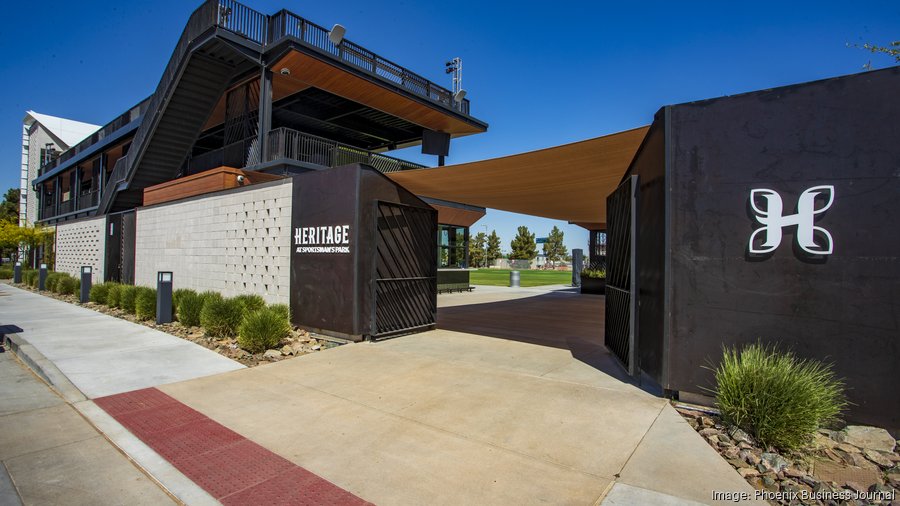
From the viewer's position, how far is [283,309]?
938cm

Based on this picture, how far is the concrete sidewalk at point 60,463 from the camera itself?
3.34 meters

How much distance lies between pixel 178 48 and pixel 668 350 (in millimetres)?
18763

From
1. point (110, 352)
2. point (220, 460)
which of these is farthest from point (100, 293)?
point (220, 460)

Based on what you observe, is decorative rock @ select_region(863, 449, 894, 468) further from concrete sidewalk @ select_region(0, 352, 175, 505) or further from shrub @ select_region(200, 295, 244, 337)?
shrub @ select_region(200, 295, 244, 337)

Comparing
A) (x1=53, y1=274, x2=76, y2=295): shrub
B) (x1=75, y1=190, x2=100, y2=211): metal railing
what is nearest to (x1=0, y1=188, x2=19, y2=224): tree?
(x1=75, y1=190, x2=100, y2=211): metal railing

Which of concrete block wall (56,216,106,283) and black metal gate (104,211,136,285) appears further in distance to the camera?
concrete block wall (56,216,106,283)

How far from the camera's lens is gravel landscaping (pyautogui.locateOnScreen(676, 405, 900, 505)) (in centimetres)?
322

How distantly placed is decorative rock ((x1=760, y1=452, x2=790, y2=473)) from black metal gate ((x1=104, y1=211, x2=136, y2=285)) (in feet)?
63.7

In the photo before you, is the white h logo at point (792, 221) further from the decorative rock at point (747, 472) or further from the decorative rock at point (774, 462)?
the decorative rock at point (747, 472)

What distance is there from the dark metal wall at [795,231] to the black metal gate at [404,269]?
5.31 meters

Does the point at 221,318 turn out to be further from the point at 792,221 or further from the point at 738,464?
the point at 792,221

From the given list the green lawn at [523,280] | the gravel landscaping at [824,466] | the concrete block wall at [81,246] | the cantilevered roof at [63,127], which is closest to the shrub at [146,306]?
the concrete block wall at [81,246]

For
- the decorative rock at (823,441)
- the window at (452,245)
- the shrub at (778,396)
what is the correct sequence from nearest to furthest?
the shrub at (778,396) < the decorative rock at (823,441) < the window at (452,245)

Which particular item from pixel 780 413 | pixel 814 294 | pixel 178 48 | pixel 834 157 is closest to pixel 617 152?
pixel 834 157
